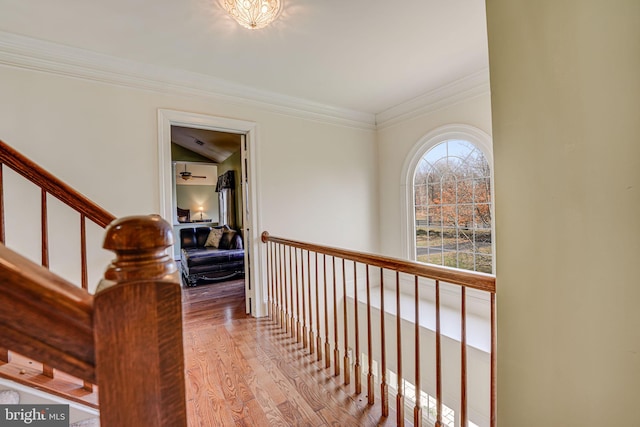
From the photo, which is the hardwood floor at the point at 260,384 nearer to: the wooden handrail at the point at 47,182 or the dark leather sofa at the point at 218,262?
the wooden handrail at the point at 47,182

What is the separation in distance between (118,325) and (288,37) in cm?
231

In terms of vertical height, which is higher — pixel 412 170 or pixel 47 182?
pixel 412 170

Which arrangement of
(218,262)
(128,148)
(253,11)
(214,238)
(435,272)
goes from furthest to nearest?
1. (214,238)
2. (218,262)
3. (128,148)
4. (253,11)
5. (435,272)

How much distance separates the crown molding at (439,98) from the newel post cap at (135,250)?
3.25 meters

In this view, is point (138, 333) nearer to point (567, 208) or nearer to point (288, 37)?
point (567, 208)

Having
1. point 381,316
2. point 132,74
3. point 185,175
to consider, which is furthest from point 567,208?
point 185,175

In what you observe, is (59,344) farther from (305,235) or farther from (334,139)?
(334,139)

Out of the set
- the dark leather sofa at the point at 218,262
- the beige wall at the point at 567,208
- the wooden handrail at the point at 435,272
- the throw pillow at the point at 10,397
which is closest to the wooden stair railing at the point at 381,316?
the wooden handrail at the point at 435,272

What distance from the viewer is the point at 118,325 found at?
0.33 m

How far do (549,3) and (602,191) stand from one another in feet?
1.83

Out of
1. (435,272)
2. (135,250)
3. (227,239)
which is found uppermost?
(135,250)

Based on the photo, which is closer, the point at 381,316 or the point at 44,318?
the point at 44,318

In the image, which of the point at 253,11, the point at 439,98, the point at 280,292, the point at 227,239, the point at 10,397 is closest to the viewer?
the point at 10,397

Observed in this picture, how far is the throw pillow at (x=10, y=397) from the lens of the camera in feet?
3.33
